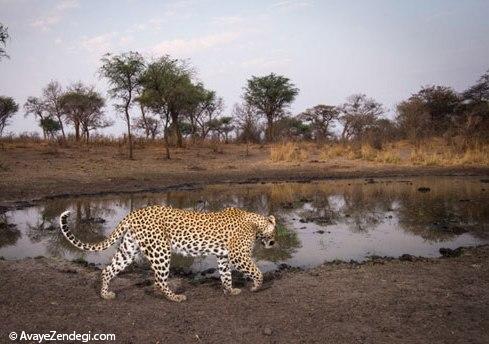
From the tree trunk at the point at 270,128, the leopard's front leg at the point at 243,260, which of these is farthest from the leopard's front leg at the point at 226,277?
the tree trunk at the point at 270,128

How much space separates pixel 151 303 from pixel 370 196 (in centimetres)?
1459

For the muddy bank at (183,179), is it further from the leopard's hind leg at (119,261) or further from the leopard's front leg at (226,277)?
the leopard's front leg at (226,277)

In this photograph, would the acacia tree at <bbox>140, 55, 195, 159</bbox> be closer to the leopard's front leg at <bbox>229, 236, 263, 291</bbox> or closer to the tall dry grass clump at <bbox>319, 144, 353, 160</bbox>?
the tall dry grass clump at <bbox>319, 144, 353, 160</bbox>

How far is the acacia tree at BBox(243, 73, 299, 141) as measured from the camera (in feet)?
180

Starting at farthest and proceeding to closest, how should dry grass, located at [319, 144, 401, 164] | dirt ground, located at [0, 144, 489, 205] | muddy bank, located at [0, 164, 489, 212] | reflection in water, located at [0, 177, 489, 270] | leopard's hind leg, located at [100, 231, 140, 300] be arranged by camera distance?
dry grass, located at [319, 144, 401, 164], dirt ground, located at [0, 144, 489, 205], muddy bank, located at [0, 164, 489, 212], reflection in water, located at [0, 177, 489, 270], leopard's hind leg, located at [100, 231, 140, 300]

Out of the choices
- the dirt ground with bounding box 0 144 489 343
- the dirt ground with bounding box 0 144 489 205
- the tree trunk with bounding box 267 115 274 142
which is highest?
the tree trunk with bounding box 267 115 274 142

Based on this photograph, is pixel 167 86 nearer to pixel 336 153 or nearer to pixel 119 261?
pixel 336 153

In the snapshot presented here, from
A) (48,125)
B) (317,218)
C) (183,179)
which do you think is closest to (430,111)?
(183,179)

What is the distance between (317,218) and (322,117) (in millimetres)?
46839

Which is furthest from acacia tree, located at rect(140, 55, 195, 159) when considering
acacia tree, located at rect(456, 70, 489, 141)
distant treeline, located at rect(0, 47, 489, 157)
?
acacia tree, located at rect(456, 70, 489, 141)

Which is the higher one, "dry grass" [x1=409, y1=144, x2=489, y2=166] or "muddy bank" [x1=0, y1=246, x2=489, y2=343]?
"dry grass" [x1=409, y1=144, x2=489, y2=166]

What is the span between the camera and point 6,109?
164ft

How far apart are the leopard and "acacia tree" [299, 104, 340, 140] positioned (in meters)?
52.0

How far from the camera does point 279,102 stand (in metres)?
55.8
